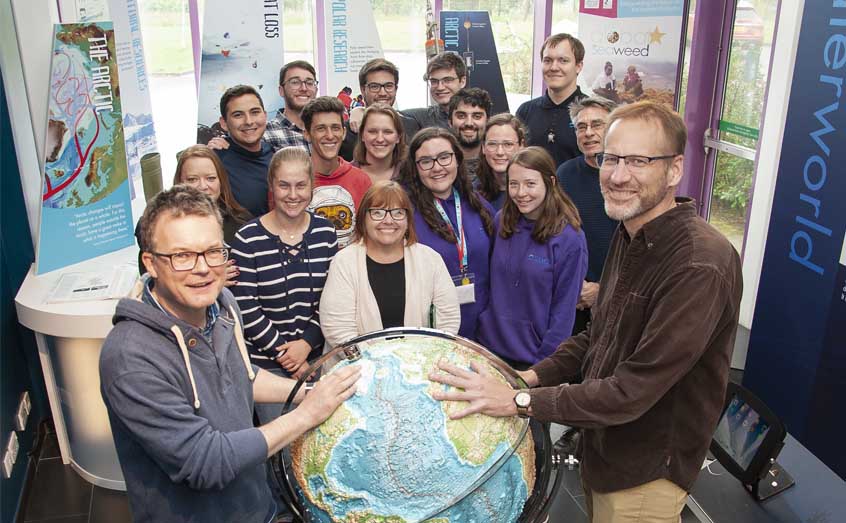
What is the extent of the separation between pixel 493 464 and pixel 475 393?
0.20m

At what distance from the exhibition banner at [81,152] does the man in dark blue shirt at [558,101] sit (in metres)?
2.91

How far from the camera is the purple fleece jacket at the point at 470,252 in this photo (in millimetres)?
3598

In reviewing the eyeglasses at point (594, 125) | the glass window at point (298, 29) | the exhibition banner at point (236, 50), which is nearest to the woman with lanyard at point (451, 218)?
Answer: the eyeglasses at point (594, 125)

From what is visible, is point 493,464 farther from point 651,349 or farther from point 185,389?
point 185,389

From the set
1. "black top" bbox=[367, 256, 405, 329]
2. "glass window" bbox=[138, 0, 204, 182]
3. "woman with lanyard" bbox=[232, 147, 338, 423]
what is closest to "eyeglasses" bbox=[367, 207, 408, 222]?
"black top" bbox=[367, 256, 405, 329]

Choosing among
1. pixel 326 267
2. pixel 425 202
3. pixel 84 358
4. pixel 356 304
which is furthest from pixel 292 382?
pixel 84 358

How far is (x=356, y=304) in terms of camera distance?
10.2 ft

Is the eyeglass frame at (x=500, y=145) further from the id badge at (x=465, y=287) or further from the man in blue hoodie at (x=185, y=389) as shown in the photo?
the man in blue hoodie at (x=185, y=389)

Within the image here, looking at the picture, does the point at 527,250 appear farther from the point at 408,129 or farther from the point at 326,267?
the point at 408,129

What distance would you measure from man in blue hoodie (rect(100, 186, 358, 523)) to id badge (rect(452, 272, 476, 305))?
5.34 ft

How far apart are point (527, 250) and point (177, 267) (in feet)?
6.77

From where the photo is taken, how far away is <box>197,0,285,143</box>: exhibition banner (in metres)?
6.78

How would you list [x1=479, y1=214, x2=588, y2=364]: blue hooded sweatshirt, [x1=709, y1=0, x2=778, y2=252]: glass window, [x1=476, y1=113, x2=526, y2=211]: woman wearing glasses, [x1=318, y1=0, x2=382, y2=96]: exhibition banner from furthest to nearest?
[x1=318, y1=0, x2=382, y2=96]: exhibition banner → [x1=709, y1=0, x2=778, y2=252]: glass window → [x1=476, y1=113, x2=526, y2=211]: woman wearing glasses → [x1=479, y1=214, x2=588, y2=364]: blue hooded sweatshirt

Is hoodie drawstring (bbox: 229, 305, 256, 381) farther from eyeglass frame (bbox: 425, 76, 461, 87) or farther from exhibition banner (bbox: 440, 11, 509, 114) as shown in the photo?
exhibition banner (bbox: 440, 11, 509, 114)
